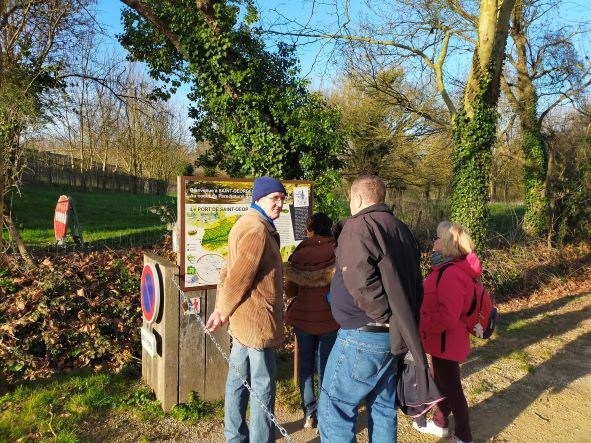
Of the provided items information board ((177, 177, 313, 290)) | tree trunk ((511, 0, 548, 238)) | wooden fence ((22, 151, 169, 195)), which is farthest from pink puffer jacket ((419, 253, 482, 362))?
wooden fence ((22, 151, 169, 195))

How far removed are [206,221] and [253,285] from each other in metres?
1.09

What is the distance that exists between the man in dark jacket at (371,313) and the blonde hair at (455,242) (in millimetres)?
823

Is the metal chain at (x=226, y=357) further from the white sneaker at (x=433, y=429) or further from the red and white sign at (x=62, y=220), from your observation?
the red and white sign at (x=62, y=220)

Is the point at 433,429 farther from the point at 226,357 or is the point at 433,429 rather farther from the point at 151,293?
the point at 151,293

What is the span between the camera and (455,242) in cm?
346

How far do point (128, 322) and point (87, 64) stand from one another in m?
6.61

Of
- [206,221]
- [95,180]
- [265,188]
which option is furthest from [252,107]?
[95,180]

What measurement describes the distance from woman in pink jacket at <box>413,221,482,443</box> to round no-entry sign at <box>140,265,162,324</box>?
2.22 metres

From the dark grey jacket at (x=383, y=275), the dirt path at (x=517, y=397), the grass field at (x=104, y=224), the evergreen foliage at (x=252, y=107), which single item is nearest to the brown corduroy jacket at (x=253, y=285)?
the dark grey jacket at (x=383, y=275)

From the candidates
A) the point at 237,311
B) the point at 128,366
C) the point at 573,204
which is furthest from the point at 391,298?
the point at 573,204

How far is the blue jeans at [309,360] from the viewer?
368 centimetres

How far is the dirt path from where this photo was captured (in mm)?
3664

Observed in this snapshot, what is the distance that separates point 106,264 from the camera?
6.59 m

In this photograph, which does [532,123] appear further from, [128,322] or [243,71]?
[128,322]
